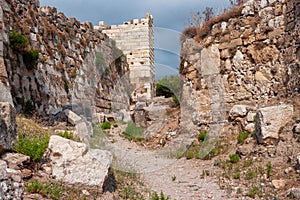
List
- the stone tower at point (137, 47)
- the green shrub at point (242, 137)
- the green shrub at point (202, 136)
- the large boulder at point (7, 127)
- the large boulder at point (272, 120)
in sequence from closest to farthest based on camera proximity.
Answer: the large boulder at point (7, 127) < the large boulder at point (272, 120) < the green shrub at point (242, 137) < the green shrub at point (202, 136) < the stone tower at point (137, 47)

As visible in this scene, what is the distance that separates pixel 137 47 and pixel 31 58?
30.9 ft

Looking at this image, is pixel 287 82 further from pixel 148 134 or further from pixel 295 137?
pixel 148 134

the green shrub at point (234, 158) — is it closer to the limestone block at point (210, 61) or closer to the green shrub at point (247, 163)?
the green shrub at point (247, 163)

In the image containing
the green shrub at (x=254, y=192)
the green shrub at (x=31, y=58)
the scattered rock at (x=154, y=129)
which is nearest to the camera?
the green shrub at (x=254, y=192)

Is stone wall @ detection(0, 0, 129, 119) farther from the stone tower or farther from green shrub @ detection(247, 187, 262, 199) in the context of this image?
green shrub @ detection(247, 187, 262, 199)

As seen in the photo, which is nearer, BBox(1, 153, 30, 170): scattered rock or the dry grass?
BBox(1, 153, 30, 170): scattered rock

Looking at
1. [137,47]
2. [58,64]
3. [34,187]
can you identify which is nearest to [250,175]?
[34,187]

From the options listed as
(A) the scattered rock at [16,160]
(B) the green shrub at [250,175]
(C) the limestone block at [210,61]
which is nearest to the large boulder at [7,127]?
(A) the scattered rock at [16,160]

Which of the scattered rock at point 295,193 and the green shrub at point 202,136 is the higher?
the green shrub at point 202,136

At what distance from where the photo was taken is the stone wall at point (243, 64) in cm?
730

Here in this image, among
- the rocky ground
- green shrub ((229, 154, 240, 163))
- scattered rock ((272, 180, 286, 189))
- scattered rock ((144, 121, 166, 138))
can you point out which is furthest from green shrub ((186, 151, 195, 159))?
scattered rock ((272, 180, 286, 189))

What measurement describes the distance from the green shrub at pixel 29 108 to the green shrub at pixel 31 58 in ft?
3.31

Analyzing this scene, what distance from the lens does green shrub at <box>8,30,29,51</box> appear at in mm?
8422

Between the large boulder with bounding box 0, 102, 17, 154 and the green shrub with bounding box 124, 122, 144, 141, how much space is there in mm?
5938
